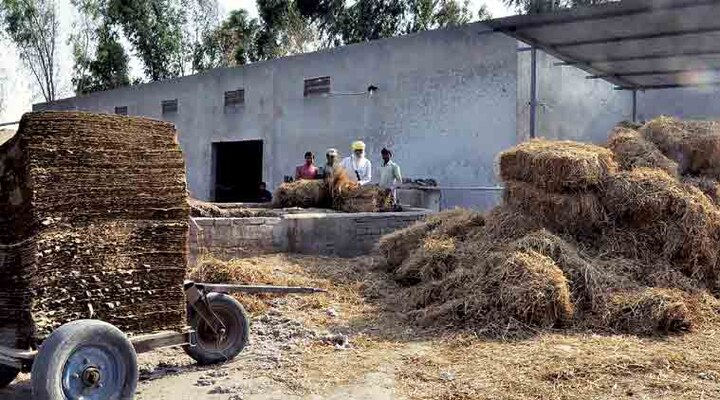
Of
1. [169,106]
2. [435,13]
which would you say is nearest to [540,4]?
[435,13]

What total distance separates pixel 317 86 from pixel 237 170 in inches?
231

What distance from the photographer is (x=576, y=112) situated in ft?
45.4

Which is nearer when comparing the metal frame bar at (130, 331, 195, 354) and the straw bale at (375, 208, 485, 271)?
the metal frame bar at (130, 331, 195, 354)

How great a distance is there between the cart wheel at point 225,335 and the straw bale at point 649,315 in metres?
3.07

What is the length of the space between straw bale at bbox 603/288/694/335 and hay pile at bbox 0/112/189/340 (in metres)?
3.66

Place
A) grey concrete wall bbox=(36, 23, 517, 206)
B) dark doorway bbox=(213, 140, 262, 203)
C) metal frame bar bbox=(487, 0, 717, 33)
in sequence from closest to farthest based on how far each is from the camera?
1. metal frame bar bbox=(487, 0, 717, 33)
2. grey concrete wall bbox=(36, 23, 517, 206)
3. dark doorway bbox=(213, 140, 262, 203)

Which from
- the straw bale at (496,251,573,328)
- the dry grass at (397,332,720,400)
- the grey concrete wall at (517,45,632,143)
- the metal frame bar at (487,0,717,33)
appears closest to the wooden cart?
the dry grass at (397,332,720,400)

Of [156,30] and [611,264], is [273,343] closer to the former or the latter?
[611,264]

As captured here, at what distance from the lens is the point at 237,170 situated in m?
21.9

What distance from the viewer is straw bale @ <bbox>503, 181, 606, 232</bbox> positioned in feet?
23.2

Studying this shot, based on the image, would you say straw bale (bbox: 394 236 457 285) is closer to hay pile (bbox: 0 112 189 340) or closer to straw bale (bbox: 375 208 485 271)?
straw bale (bbox: 375 208 485 271)

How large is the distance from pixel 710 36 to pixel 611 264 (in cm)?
532

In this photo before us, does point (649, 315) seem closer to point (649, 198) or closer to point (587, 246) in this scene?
point (587, 246)

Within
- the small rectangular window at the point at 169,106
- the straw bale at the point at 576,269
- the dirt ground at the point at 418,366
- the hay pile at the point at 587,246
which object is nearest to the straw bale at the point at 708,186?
the hay pile at the point at 587,246
